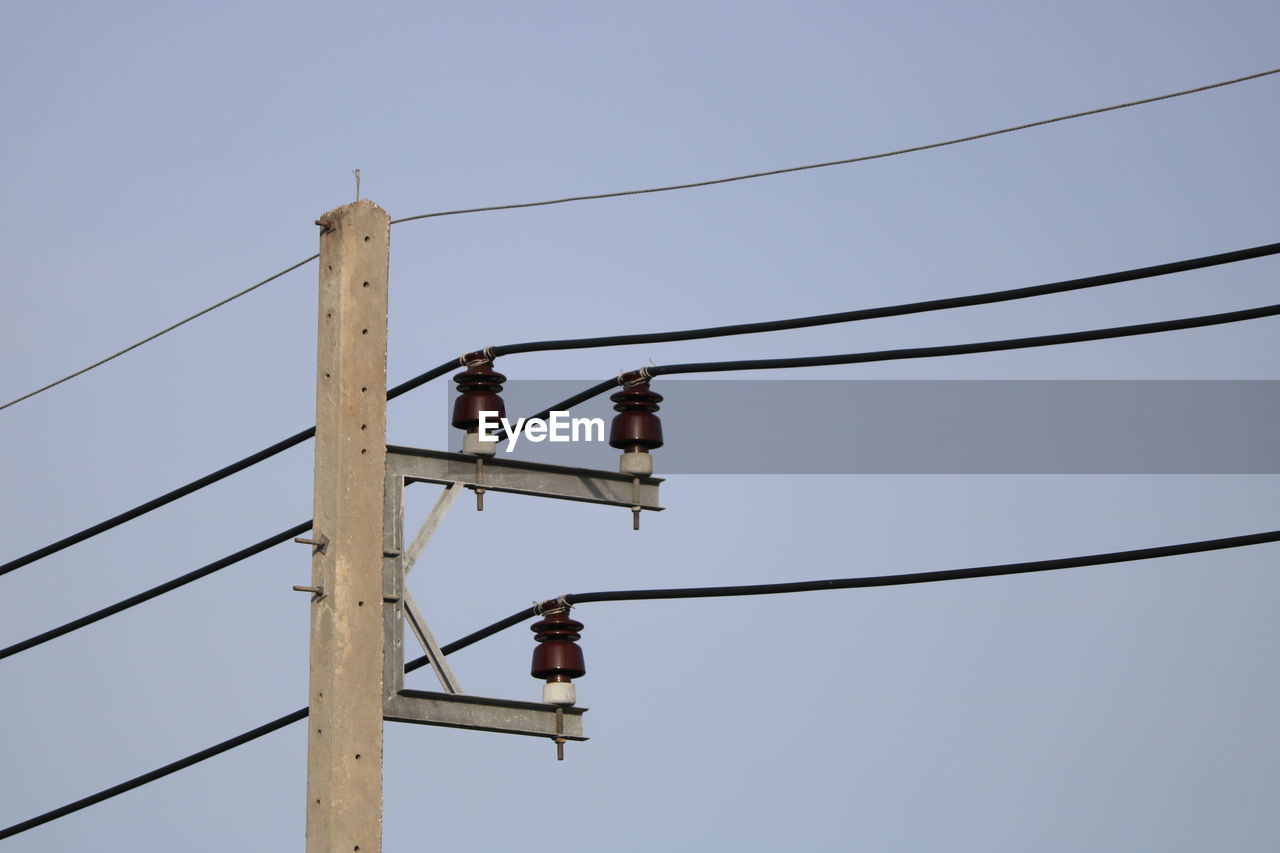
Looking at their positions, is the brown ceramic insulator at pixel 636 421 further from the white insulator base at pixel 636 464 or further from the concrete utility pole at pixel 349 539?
the concrete utility pole at pixel 349 539

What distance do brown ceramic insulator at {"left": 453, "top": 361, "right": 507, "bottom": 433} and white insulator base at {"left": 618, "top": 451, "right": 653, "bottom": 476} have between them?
74 cm

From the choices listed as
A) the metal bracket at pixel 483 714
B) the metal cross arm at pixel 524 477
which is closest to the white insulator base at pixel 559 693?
the metal bracket at pixel 483 714

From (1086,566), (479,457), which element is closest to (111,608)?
(479,457)

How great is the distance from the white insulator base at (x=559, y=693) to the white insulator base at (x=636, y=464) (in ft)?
4.08

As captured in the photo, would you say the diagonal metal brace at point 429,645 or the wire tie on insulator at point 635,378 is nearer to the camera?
the diagonal metal brace at point 429,645

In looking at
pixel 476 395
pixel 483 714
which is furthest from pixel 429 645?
pixel 476 395

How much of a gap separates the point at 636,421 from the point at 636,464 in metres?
0.28

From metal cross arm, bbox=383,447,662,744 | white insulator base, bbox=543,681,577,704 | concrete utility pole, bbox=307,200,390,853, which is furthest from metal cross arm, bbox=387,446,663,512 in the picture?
white insulator base, bbox=543,681,577,704

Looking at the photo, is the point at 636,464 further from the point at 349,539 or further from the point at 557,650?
the point at 349,539

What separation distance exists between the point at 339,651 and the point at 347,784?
65 centimetres

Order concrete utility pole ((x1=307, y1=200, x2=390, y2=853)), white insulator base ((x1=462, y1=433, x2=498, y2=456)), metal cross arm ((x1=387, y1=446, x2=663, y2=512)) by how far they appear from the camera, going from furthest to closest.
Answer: white insulator base ((x1=462, y1=433, x2=498, y2=456)) → metal cross arm ((x1=387, y1=446, x2=663, y2=512)) → concrete utility pole ((x1=307, y1=200, x2=390, y2=853))

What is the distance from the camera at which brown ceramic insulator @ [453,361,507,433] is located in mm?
12148

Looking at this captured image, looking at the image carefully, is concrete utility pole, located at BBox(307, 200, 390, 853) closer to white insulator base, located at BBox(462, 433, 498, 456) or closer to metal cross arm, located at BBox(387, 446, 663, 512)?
metal cross arm, located at BBox(387, 446, 663, 512)

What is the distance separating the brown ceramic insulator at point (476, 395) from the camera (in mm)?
12148
